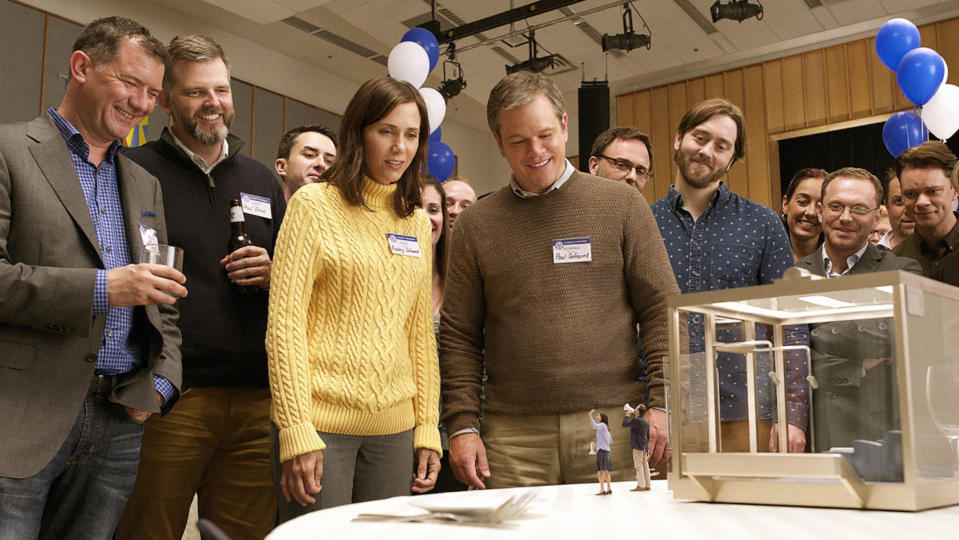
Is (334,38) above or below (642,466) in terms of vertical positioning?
above

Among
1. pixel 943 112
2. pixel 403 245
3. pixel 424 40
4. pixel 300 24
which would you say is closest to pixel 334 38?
pixel 300 24

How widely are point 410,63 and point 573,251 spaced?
3.36 m

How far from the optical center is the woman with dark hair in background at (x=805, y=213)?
336 centimetres

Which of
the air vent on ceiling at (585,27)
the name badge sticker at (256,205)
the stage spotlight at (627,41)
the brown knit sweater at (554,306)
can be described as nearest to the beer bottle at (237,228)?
the name badge sticker at (256,205)

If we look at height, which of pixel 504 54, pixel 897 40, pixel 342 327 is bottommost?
pixel 342 327

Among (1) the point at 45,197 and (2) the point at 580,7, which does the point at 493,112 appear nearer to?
(1) the point at 45,197

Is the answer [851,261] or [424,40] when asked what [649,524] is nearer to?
[851,261]

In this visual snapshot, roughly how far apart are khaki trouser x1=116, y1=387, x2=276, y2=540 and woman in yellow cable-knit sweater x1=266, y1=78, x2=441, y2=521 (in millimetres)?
468

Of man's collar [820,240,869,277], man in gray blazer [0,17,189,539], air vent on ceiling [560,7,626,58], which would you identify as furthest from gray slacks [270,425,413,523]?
air vent on ceiling [560,7,626,58]

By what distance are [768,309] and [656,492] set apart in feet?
1.12

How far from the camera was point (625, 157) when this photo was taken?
299cm

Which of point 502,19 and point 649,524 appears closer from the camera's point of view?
point 649,524

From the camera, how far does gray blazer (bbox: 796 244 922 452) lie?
932mm

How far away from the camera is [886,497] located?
932 millimetres
